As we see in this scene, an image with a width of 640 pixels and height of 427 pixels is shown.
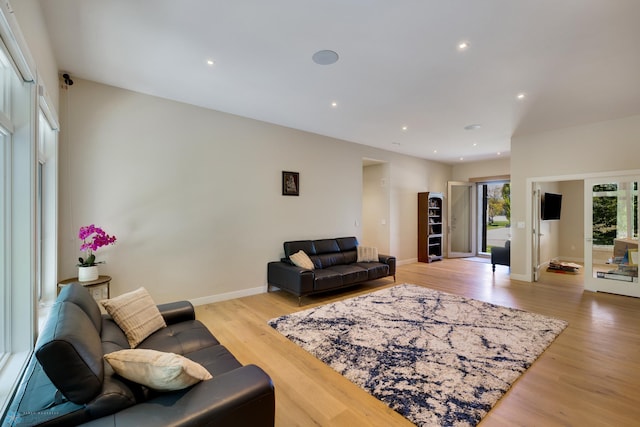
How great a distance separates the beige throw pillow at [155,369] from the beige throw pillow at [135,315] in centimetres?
A: 84

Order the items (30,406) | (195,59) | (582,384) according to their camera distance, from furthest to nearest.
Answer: (195,59)
(582,384)
(30,406)

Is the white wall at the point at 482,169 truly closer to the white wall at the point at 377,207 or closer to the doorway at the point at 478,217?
the doorway at the point at 478,217

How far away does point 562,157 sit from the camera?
5.09m

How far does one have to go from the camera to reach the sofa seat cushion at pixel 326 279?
427 centimetres

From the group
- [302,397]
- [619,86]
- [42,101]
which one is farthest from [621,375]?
[42,101]

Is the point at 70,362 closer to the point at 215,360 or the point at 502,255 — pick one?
the point at 215,360

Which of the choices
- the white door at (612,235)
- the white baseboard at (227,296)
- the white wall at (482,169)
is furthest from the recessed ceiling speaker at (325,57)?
the white wall at (482,169)

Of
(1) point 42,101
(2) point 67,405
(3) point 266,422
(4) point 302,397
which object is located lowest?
(4) point 302,397

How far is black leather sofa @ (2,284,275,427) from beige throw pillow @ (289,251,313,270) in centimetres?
299

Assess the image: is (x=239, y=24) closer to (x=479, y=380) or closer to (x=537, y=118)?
(x=479, y=380)

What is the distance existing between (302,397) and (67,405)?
4.85 ft

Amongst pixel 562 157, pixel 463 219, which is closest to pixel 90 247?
pixel 562 157

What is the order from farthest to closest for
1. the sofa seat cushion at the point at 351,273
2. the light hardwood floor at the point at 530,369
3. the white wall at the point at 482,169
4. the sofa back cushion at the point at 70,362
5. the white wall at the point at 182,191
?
1. the white wall at the point at 482,169
2. the sofa seat cushion at the point at 351,273
3. the white wall at the point at 182,191
4. the light hardwood floor at the point at 530,369
5. the sofa back cushion at the point at 70,362

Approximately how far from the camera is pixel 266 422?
134 cm
